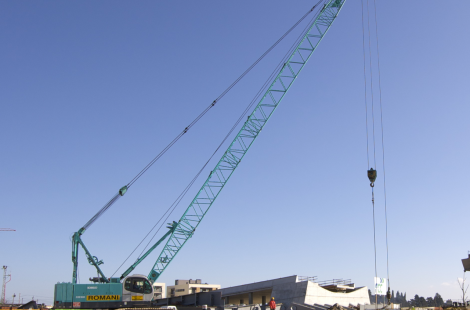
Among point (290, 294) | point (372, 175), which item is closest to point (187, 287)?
point (290, 294)

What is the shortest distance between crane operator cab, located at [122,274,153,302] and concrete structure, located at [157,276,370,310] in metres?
9.23

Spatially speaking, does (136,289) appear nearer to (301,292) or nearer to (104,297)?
(104,297)

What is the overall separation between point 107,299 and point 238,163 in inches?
1005

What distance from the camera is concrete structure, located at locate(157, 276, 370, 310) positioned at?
52.5 m

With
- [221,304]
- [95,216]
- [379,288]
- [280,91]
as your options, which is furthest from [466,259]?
[95,216]

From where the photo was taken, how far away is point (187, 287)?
531ft

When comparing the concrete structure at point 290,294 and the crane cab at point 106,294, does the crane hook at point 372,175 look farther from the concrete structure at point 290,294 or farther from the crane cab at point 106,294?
the crane cab at point 106,294

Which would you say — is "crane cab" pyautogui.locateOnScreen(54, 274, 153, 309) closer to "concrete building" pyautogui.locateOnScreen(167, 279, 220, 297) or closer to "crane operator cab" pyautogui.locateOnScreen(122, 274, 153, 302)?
"crane operator cab" pyautogui.locateOnScreen(122, 274, 153, 302)

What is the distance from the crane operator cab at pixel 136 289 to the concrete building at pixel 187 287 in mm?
120059

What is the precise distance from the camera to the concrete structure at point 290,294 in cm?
5253

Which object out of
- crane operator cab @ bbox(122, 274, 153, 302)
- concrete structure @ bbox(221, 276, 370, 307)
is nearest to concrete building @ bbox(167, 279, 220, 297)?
concrete structure @ bbox(221, 276, 370, 307)

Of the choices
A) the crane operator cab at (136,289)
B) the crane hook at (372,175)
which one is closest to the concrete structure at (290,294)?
the crane operator cab at (136,289)

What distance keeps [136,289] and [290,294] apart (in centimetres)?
2351

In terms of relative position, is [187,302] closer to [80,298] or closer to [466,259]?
[80,298]
